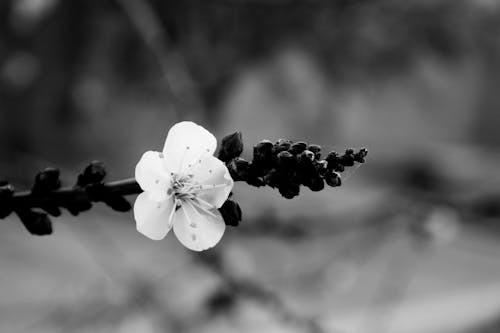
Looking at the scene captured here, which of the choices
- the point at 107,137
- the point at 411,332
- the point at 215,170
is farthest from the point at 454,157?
the point at 215,170

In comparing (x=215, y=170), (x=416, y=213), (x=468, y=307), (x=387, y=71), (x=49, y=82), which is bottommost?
(x=215, y=170)

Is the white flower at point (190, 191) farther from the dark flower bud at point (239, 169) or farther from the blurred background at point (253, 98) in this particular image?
the blurred background at point (253, 98)

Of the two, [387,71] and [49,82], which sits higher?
[387,71]

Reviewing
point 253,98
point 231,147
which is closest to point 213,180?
point 231,147

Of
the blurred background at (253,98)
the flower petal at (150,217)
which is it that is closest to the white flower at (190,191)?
the flower petal at (150,217)

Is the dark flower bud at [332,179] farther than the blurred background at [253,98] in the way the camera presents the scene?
No

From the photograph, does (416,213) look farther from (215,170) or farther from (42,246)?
(42,246)
